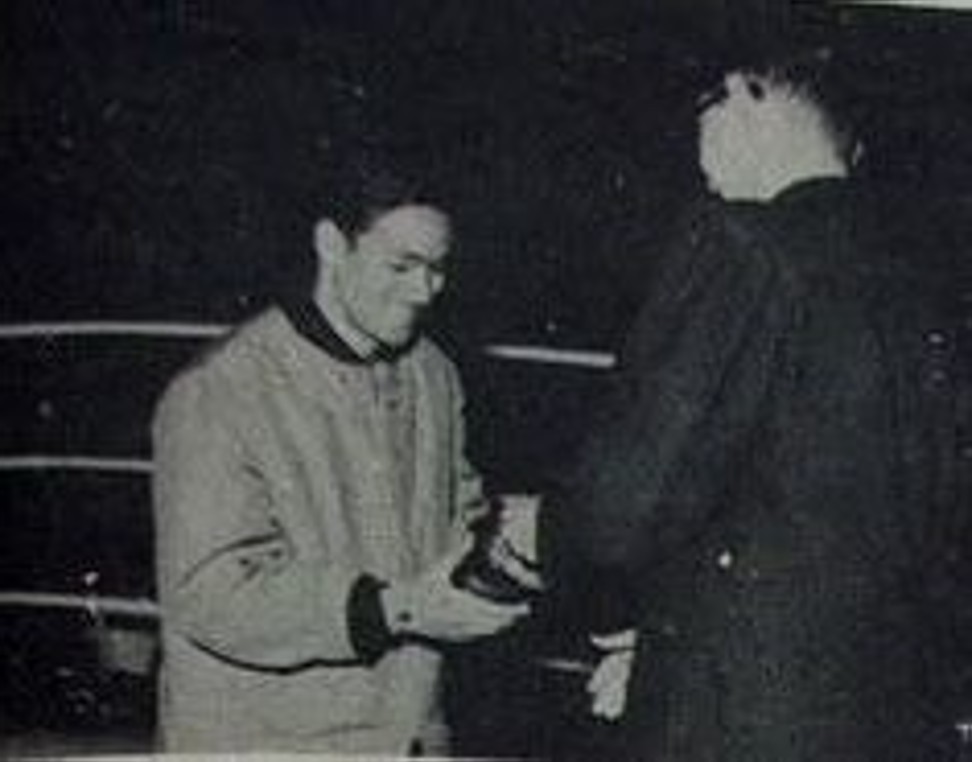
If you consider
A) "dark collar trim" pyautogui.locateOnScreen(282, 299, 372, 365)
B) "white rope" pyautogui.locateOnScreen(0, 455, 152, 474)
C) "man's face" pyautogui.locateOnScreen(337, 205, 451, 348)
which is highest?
"man's face" pyautogui.locateOnScreen(337, 205, 451, 348)

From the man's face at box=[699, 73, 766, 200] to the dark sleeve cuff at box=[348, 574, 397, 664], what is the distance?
1.30 ft

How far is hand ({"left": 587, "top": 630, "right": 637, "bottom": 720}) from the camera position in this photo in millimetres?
1255

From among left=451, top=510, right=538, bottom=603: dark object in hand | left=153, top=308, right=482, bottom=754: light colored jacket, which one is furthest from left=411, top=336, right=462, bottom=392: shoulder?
left=451, top=510, right=538, bottom=603: dark object in hand

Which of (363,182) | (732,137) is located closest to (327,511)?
(363,182)

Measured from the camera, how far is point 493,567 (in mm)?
1259

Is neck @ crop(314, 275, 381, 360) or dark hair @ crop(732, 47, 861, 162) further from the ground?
dark hair @ crop(732, 47, 861, 162)

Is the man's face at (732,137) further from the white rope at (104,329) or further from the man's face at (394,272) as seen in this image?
the white rope at (104,329)

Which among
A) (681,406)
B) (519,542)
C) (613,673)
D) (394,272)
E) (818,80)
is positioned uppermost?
(818,80)

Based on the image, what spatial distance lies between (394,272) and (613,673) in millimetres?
348

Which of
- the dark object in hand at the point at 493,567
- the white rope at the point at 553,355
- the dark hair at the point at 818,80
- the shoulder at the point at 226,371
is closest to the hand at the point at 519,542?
the dark object in hand at the point at 493,567

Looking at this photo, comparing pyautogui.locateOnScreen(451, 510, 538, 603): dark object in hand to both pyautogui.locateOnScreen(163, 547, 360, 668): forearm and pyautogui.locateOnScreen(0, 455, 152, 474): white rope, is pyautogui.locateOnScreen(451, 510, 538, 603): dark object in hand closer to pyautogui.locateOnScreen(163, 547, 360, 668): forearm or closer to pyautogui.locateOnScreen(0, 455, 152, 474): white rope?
pyautogui.locateOnScreen(163, 547, 360, 668): forearm

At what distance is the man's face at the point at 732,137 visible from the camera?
1.26 m

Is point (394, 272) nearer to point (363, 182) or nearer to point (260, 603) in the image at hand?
point (363, 182)

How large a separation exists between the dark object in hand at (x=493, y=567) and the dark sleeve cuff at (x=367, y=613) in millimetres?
64
